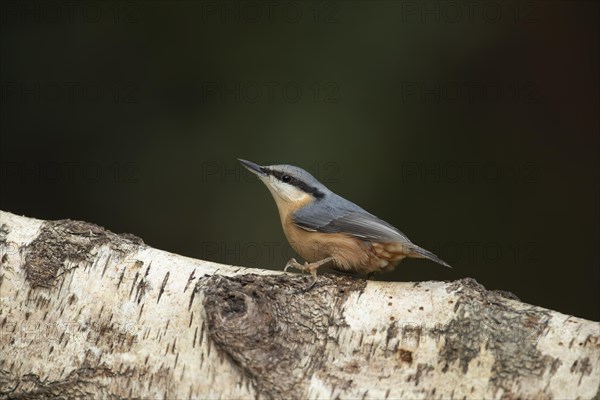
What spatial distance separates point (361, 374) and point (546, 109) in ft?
12.0

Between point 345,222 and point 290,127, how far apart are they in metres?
1.88

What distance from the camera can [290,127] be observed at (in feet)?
16.4

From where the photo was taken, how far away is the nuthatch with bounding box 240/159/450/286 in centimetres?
314

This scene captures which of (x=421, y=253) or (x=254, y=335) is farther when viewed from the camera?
(x=421, y=253)

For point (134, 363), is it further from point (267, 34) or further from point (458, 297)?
point (267, 34)

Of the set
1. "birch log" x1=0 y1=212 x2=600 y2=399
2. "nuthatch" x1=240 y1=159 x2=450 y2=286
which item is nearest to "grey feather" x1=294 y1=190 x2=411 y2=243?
"nuthatch" x1=240 y1=159 x2=450 y2=286

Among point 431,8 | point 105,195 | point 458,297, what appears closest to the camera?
point 458,297

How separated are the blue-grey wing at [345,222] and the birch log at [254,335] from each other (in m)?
0.50

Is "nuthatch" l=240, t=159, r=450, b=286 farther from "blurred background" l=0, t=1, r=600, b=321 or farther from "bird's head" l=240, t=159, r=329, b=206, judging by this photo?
"blurred background" l=0, t=1, r=600, b=321

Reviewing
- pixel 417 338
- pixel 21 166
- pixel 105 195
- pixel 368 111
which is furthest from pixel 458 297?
pixel 21 166

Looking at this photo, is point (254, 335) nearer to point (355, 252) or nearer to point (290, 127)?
point (355, 252)

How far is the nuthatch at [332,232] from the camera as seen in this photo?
3.14 meters

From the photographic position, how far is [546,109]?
531cm

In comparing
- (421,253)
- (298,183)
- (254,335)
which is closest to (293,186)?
(298,183)
